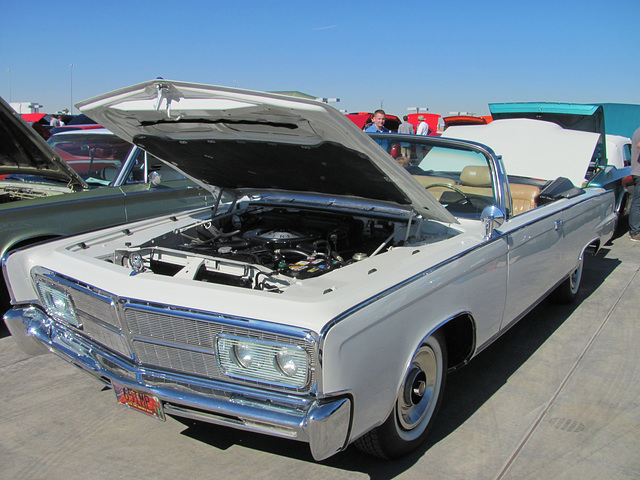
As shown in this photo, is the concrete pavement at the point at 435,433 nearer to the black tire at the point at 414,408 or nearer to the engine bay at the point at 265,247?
the black tire at the point at 414,408

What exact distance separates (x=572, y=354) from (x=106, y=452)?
10.3 ft

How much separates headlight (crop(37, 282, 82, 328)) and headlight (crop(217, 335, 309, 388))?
104 centimetres

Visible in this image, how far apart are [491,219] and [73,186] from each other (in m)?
3.96

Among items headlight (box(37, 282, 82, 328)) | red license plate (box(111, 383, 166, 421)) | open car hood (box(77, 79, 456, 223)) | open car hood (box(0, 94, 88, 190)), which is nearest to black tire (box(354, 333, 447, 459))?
open car hood (box(77, 79, 456, 223))

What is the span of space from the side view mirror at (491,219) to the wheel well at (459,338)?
0.50 meters

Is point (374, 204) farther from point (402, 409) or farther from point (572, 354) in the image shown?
point (572, 354)

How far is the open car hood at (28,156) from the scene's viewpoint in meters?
4.69

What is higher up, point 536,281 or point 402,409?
point 536,281

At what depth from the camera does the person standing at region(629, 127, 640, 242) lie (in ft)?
24.8

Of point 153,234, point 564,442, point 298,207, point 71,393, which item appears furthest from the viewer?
point 298,207

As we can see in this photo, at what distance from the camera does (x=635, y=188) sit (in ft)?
25.3

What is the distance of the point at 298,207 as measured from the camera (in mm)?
3844

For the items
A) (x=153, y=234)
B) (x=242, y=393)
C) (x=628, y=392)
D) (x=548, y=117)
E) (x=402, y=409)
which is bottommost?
(x=628, y=392)

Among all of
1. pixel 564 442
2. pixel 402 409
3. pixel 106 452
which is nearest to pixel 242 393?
pixel 402 409
